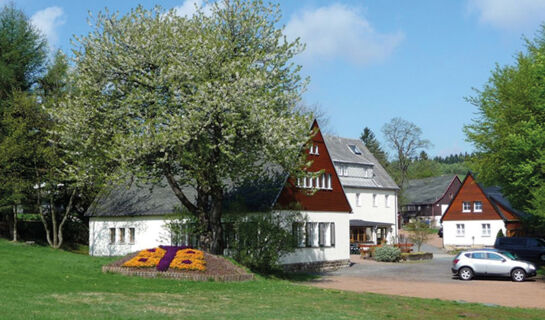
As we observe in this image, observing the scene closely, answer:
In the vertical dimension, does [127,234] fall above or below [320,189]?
below

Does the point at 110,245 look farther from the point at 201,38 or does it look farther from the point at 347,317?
the point at 347,317

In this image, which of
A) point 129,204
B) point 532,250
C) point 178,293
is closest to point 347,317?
point 178,293

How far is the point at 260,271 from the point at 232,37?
1146 cm

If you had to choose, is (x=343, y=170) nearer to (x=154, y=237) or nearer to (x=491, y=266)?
(x=154, y=237)

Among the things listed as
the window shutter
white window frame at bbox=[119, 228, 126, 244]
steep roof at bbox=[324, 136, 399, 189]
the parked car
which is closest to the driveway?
the window shutter

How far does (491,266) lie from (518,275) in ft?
4.41

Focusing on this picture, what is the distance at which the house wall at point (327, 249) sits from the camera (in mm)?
34906

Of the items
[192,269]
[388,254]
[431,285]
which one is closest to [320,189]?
[388,254]

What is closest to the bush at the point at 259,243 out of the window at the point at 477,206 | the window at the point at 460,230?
the window at the point at 477,206

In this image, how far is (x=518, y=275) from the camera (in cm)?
3091

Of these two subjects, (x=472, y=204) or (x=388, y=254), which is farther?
(x=472, y=204)

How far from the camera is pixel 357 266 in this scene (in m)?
39.6

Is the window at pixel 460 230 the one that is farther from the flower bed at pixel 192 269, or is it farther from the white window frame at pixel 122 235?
the flower bed at pixel 192 269

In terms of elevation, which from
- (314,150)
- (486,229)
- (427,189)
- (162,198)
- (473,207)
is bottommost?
(486,229)
